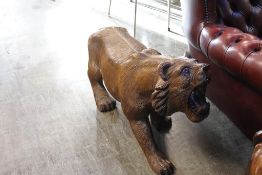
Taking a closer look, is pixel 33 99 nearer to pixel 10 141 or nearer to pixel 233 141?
pixel 10 141

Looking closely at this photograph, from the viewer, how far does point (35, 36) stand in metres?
2.87

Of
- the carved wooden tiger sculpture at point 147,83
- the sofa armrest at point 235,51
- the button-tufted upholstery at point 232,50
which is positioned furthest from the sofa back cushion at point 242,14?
the carved wooden tiger sculpture at point 147,83

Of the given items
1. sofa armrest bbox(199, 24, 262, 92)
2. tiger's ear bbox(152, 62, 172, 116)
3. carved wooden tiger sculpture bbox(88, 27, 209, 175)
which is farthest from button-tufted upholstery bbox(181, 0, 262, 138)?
tiger's ear bbox(152, 62, 172, 116)

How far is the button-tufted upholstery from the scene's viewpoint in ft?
4.13

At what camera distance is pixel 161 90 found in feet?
4.20

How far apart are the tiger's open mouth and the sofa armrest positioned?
0.46 ft

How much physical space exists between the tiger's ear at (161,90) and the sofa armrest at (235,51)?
24 centimetres

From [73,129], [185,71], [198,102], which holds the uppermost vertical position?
[185,71]

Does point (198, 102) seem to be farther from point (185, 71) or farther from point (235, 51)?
point (235, 51)

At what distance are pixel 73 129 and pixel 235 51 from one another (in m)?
0.97

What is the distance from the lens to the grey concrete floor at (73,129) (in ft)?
4.93

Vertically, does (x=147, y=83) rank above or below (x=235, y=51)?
below

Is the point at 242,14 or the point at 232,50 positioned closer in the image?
the point at 232,50

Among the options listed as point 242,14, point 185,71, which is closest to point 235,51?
point 185,71
